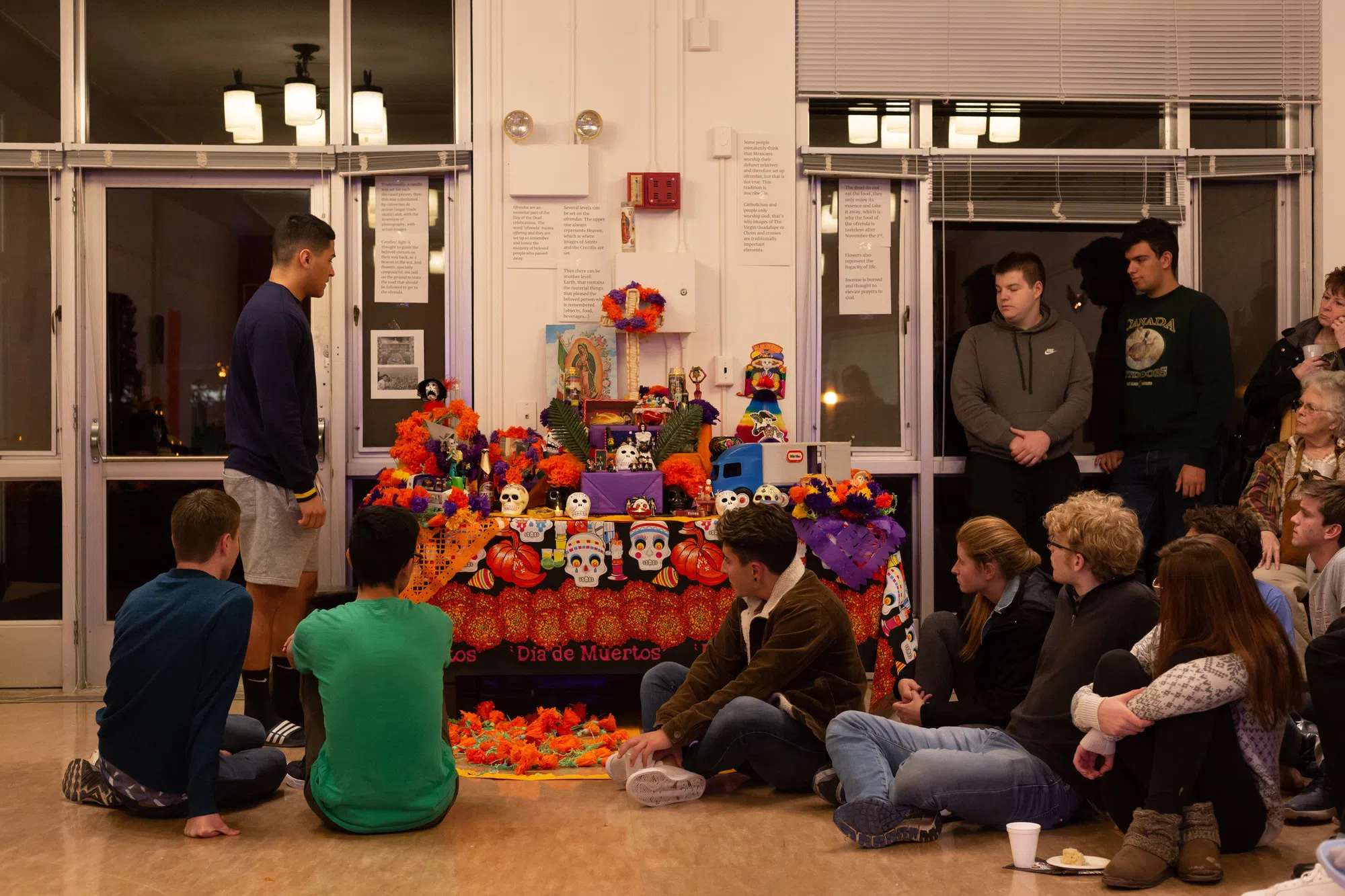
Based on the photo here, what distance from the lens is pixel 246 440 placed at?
4020 mm

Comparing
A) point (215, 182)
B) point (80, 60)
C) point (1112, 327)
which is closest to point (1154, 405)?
point (1112, 327)

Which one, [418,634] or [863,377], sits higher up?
[863,377]

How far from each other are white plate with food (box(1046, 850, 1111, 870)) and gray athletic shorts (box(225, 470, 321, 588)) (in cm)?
259

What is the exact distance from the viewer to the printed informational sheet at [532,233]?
16.8 ft

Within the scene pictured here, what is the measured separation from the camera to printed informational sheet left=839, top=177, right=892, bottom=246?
211 inches

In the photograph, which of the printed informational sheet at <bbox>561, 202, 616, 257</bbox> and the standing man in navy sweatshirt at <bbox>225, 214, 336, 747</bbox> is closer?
the standing man in navy sweatshirt at <bbox>225, 214, 336, 747</bbox>

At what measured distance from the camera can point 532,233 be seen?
511cm

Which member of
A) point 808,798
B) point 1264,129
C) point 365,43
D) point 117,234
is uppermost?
point 365,43

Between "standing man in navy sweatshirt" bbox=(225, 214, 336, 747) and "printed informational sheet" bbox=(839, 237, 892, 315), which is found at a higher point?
"printed informational sheet" bbox=(839, 237, 892, 315)

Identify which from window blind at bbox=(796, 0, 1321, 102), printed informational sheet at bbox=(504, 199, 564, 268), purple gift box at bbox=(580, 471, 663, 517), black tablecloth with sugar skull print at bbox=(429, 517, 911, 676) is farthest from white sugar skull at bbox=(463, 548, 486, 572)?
window blind at bbox=(796, 0, 1321, 102)

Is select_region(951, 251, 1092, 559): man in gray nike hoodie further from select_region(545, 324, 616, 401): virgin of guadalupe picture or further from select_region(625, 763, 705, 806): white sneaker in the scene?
select_region(625, 763, 705, 806): white sneaker

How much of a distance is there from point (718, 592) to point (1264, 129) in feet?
11.4

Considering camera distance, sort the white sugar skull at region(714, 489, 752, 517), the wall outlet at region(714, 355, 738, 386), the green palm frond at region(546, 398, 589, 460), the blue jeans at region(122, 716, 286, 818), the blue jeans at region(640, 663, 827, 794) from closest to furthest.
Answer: the blue jeans at region(122, 716, 286, 818)
the blue jeans at region(640, 663, 827, 794)
the white sugar skull at region(714, 489, 752, 517)
the green palm frond at region(546, 398, 589, 460)
the wall outlet at region(714, 355, 738, 386)

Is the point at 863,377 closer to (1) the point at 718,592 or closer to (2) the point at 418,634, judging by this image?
(1) the point at 718,592
